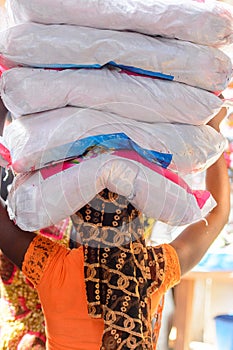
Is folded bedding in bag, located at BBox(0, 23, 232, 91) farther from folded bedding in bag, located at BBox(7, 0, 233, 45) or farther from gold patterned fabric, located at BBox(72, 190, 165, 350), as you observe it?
gold patterned fabric, located at BBox(72, 190, 165, 350)

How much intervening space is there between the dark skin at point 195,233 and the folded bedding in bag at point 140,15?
28cm

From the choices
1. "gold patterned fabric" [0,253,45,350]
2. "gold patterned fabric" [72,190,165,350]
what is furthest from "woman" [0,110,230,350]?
"gold patterned fabric" [0,253,45,350]

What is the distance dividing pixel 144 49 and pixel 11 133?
0.94 ft

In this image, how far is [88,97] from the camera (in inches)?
43.4

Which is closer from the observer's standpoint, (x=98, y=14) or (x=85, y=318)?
(x=98, y=14)

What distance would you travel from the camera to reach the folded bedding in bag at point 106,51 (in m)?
1.07

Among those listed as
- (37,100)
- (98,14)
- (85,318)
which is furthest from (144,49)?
(85,318)

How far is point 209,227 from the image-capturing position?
138cm

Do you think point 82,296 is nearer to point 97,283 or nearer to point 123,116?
point 97,283

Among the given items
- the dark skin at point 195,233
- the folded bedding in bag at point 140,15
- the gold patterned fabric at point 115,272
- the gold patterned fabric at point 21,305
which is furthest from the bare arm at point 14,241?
the folded bedding in bag at point 140,15

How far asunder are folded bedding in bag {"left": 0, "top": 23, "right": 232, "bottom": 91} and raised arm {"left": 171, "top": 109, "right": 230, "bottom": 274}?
23 cm

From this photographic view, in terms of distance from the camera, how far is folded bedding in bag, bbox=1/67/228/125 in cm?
109

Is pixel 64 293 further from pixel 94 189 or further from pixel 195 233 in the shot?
pixel 195 233

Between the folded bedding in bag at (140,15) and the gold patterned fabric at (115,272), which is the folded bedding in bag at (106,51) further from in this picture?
the gold patterned fabric at (115,272)
